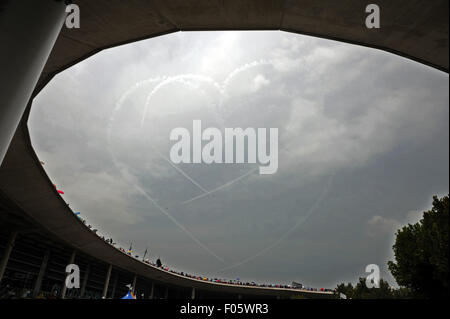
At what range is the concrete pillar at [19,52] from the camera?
8.51 feet

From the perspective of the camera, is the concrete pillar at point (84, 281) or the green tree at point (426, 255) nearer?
the green tree at point (426, 255)

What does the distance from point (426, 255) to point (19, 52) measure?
25.4 meters

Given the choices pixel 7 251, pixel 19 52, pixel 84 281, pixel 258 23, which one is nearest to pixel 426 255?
pixel 258 23

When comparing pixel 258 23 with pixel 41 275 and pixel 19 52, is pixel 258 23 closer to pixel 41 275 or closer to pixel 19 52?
pixel 19 52

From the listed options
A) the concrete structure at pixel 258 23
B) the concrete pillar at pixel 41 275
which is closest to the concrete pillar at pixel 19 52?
the concrete structure at pixel 258 23

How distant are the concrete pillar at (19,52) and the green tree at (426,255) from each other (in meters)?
22.1

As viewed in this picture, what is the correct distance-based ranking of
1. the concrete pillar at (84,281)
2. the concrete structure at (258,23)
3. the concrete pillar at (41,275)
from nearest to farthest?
the concrete structure at (258,23)
the concrete pillar at (41,275)
the concrete pillar at (84,281)

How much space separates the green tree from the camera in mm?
18081

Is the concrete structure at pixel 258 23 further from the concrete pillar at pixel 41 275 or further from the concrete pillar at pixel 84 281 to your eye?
the concrete pillar at pixel 84 281

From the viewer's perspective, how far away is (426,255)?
20.3 m
